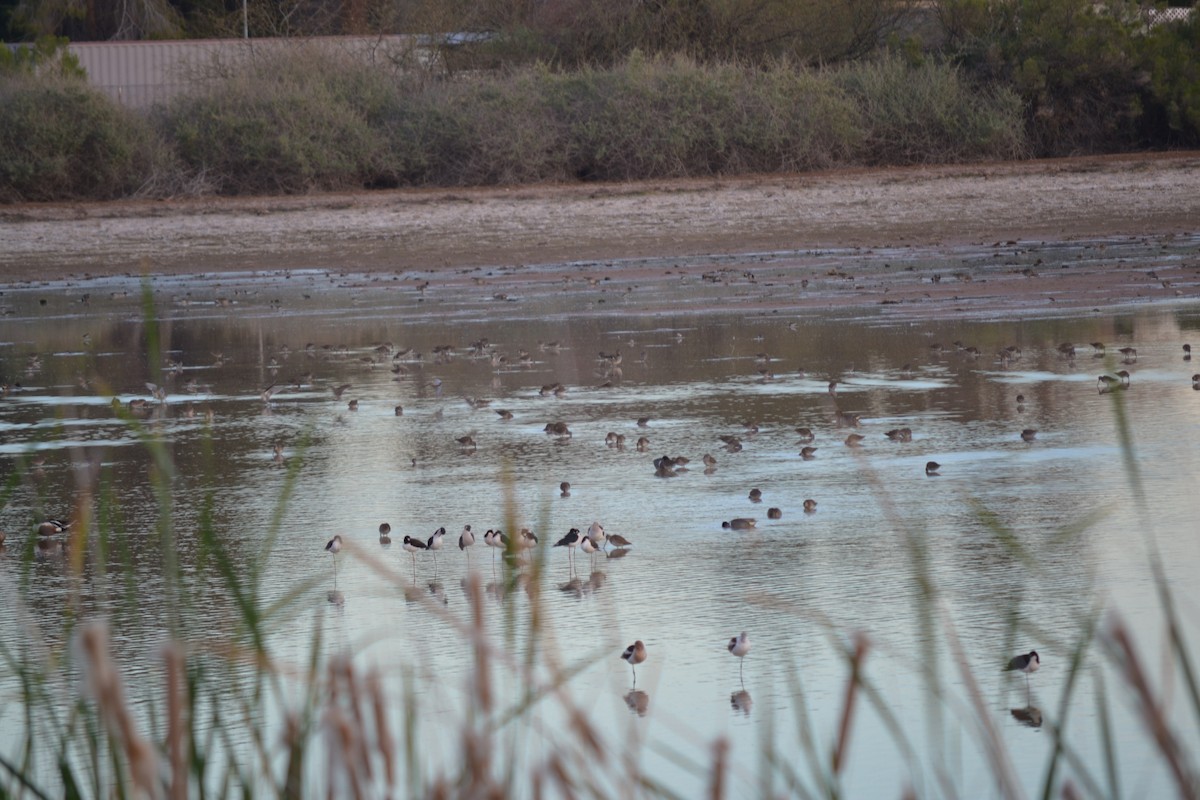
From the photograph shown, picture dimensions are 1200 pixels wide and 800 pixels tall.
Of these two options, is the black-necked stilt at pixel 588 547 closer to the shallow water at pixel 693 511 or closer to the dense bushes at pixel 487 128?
the shallow water at pixel 693 511

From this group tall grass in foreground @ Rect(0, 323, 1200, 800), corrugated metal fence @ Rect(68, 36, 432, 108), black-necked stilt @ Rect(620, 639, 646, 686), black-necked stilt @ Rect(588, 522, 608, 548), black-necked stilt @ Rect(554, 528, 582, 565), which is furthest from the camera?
corrugated metal fence @ Rect(68, 36, 432, 108)

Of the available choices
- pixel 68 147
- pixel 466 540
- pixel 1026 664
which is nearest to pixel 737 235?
pixel 68 147

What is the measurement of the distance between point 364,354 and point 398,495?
5599 mm

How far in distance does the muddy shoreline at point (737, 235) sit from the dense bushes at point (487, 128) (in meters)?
1.54

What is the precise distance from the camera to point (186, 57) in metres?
35.8

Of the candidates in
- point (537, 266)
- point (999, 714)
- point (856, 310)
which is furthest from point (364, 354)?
point (999, 714)

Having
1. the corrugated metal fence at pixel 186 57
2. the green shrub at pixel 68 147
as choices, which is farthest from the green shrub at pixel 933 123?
the green shrub at pixel 68 147

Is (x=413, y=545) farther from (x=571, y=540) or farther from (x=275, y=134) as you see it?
(x=275, y=134)

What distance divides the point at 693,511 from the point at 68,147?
25.2 meters

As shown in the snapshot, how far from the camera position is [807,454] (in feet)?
28.6

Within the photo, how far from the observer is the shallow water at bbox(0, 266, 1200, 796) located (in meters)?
4.84

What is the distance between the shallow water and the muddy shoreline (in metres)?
3.07

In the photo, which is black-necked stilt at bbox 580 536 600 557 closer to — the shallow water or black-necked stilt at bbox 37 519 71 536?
the shallow water

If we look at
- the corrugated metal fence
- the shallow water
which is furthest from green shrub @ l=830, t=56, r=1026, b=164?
the shallow water
